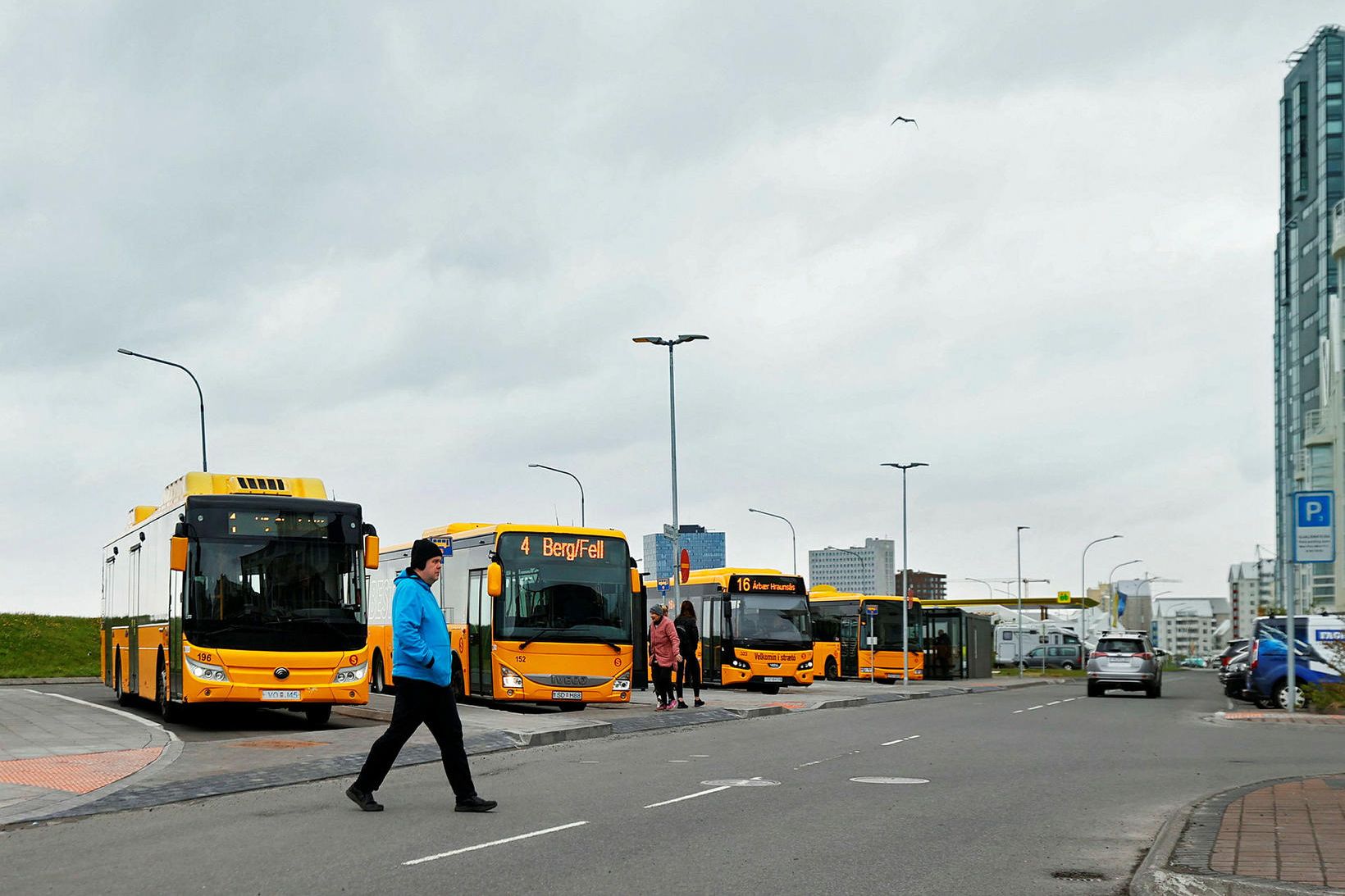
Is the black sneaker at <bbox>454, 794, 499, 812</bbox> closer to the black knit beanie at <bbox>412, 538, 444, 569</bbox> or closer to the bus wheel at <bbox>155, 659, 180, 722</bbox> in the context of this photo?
the black knit beanie at <bbox>412, 538, 444, 569</bbox>

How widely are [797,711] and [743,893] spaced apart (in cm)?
1944

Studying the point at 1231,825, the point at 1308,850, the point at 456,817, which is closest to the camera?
the point at 1308,850

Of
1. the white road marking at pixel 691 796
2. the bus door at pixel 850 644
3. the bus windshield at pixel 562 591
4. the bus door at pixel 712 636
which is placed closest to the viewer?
the white road marking at pixel 691 796

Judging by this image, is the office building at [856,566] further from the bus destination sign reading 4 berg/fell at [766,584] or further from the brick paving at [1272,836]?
the brick paving at [1272,836]

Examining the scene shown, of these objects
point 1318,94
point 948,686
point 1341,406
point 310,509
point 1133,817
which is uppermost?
point 1318,94

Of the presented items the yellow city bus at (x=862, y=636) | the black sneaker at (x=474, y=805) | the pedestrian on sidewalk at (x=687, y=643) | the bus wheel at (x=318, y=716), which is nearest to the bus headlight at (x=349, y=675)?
the bus wheel at (x=318, y=716)

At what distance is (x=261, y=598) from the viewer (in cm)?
1989

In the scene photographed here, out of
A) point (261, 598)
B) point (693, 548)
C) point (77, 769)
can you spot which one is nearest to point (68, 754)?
point (77, 769)

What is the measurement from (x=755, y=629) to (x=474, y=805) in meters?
27.7

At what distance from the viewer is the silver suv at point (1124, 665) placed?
37.3 meters

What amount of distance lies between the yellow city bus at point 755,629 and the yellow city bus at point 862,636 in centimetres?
957

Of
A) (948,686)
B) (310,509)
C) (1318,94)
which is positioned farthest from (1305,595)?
(310,509)

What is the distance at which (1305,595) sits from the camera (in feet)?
248

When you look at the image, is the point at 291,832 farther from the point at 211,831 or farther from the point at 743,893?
the point at 743,893
